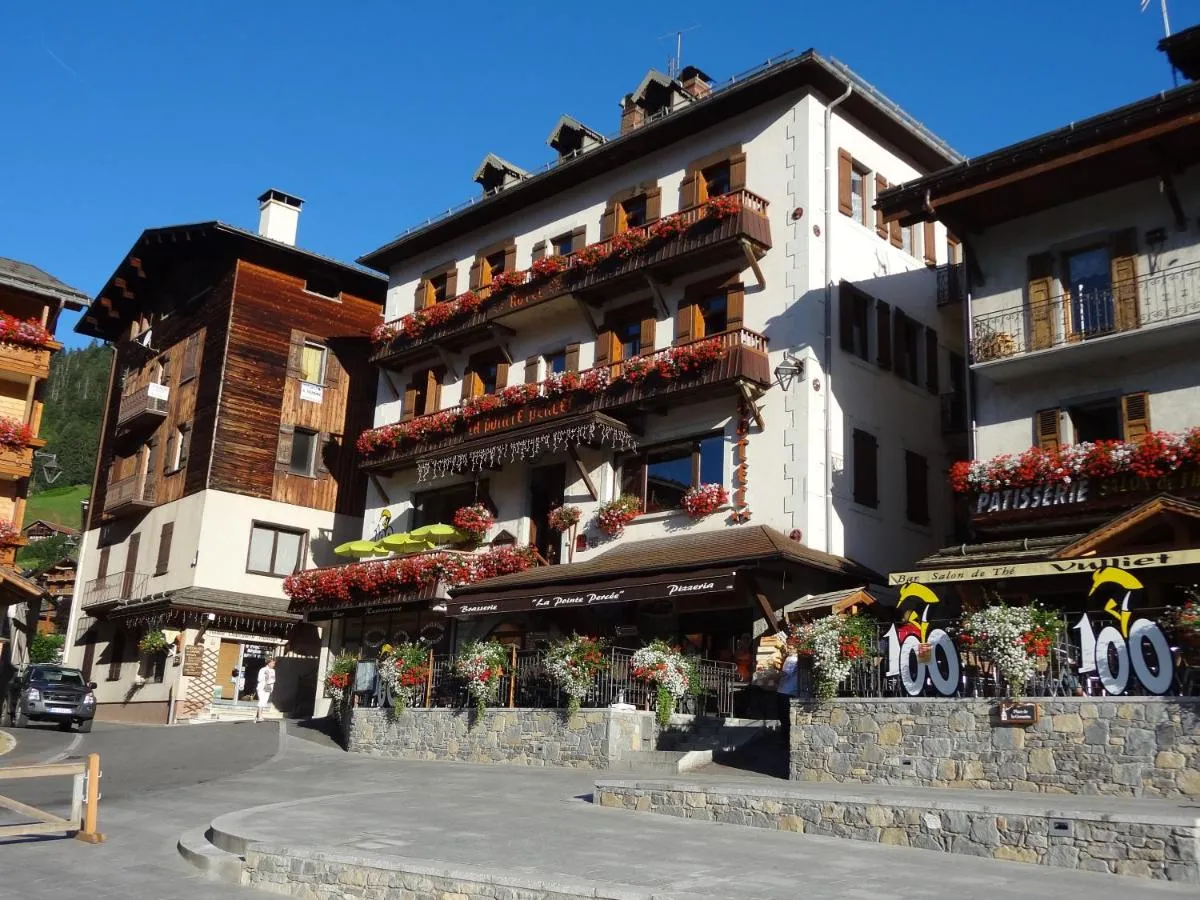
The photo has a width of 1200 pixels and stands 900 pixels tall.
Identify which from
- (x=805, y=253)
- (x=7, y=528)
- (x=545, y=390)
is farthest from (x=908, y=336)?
(x=7, y=528)

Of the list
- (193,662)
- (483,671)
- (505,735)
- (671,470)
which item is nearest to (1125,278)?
(671,470)

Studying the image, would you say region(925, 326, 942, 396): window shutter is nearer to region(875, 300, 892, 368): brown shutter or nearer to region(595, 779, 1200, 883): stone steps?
region(875, 300, 892, 368): brown shutter

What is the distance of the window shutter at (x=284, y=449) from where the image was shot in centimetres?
3938

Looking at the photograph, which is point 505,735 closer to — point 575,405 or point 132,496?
point 575,405

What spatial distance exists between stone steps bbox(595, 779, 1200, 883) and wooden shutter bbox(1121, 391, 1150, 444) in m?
8.76

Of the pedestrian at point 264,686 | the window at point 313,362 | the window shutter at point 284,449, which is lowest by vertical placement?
the pedestrian at point 264,686

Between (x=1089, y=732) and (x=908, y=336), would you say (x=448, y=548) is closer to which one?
(x=908, y=336)

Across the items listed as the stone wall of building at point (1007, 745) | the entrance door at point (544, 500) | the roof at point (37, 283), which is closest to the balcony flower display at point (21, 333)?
the roof at point (37, 283)

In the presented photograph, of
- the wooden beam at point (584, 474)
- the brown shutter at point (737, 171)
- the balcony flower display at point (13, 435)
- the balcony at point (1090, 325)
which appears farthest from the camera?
the balcony flower display at point (13, 435)

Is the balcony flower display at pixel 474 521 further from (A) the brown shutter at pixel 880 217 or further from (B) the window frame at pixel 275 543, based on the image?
(A) the brown shutter at pixel 880 217

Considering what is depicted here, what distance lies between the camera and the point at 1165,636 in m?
14.6

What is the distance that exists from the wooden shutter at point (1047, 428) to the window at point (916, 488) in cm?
544

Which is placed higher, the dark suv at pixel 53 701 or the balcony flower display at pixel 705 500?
the balcony flower display at pixel 705 500

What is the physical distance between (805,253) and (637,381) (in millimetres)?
4583
